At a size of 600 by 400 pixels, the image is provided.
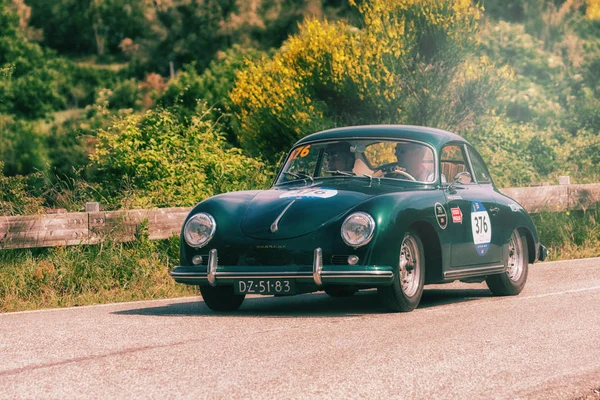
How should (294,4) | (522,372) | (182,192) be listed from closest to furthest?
(522,372) → (182,192) → (294,4)

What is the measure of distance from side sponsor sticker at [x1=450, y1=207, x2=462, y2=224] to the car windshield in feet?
1.12

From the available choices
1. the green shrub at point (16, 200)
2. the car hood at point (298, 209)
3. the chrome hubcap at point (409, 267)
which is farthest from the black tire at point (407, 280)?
the green shrub at point (16, 200)

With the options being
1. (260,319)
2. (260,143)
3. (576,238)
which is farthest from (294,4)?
(260,319)

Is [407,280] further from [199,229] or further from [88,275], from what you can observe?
[88,275]

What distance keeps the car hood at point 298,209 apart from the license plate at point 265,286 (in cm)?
36

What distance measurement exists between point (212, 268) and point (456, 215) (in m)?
2.33

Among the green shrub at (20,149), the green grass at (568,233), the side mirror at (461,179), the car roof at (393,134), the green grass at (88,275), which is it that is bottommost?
the green shrub at (20,149)

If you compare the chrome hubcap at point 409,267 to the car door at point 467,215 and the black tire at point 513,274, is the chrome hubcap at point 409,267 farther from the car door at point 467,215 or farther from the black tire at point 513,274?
the black tire at point 513,274

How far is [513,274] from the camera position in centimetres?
1080

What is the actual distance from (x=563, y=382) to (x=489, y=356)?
0.81 meters

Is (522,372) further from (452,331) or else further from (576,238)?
(576,238)

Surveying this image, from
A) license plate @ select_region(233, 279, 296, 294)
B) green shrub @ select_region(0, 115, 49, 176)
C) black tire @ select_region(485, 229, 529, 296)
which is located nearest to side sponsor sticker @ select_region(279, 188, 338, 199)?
license plate @ select_region(233, 279, 296, 294)

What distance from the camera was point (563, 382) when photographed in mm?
5945

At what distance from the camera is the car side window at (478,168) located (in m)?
10.9
